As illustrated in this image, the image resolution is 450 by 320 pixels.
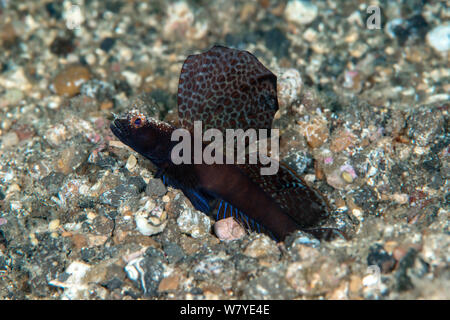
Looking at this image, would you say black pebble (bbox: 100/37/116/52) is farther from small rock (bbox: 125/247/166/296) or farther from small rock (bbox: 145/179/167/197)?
small rock (bbox: 125/247/166/296)

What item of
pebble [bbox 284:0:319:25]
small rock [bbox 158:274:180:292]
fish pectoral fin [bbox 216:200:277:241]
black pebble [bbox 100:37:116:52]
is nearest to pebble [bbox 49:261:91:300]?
small rock [bbox 158:274:180:292]

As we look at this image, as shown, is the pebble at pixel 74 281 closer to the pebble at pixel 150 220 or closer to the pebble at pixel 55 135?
the pebble at pixel 150 220

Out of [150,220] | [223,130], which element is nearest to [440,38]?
[223,130]

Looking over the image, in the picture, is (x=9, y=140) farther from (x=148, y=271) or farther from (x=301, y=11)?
(x=301, y=11)

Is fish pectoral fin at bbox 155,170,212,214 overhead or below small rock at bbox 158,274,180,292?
overhead

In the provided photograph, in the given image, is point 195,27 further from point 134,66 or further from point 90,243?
point 90,243
